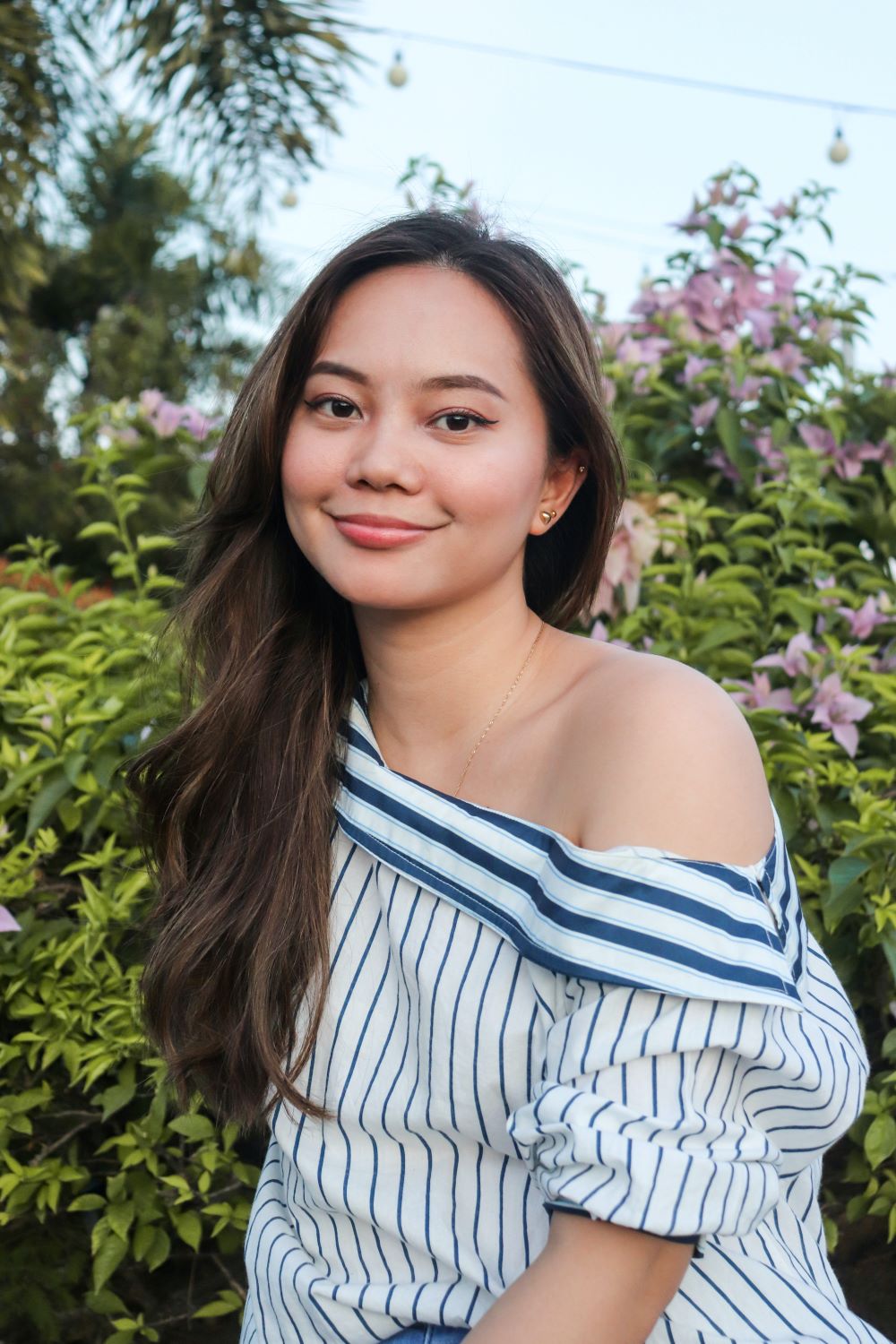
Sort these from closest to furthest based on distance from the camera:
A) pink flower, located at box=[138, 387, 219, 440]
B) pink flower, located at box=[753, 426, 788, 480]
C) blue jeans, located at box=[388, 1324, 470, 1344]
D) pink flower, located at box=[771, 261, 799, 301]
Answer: blue jeans, located at box=[388, 1324, 470, 1344] < pink flower, located at box=[753, 426, 788, 480] < pink flower, located at box=[138, 387, 219, 440] < pink flower, located at box=[771, 261, 799, 301]

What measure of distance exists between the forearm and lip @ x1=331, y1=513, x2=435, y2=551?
681 millimetres

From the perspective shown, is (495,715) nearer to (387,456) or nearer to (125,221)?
(387,456)

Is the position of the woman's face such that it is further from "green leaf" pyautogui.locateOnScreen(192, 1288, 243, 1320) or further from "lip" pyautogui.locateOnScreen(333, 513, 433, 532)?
"green leaf" pyautogui.locateOnScreen(192, 1288, 243, 1320)

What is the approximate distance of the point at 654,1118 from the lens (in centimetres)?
115

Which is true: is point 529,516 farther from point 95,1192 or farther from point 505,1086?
point 95,1192

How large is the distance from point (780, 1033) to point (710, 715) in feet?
0.97

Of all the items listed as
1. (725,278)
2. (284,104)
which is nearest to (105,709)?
(725,278)

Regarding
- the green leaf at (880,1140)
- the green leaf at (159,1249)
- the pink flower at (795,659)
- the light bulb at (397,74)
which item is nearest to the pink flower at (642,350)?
the pink flower at (795,659)

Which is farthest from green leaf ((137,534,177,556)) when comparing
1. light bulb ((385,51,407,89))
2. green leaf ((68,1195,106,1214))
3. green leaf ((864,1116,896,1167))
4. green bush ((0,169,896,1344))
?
light bulb ((385,51,407,89))

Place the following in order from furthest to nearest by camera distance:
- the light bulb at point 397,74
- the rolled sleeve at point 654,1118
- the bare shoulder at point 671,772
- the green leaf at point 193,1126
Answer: the light bulb at point 397,74
the green leaf at point 193,1126
the bare shoulder at point 671,772
the rolled sleeve at point 654,1118

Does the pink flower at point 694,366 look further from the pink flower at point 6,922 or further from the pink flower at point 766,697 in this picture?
the pink flower at point 6,922

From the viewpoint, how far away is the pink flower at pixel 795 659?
214cm

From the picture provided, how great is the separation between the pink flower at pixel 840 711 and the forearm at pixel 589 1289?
1.05 m

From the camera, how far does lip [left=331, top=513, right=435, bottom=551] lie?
1.45m
